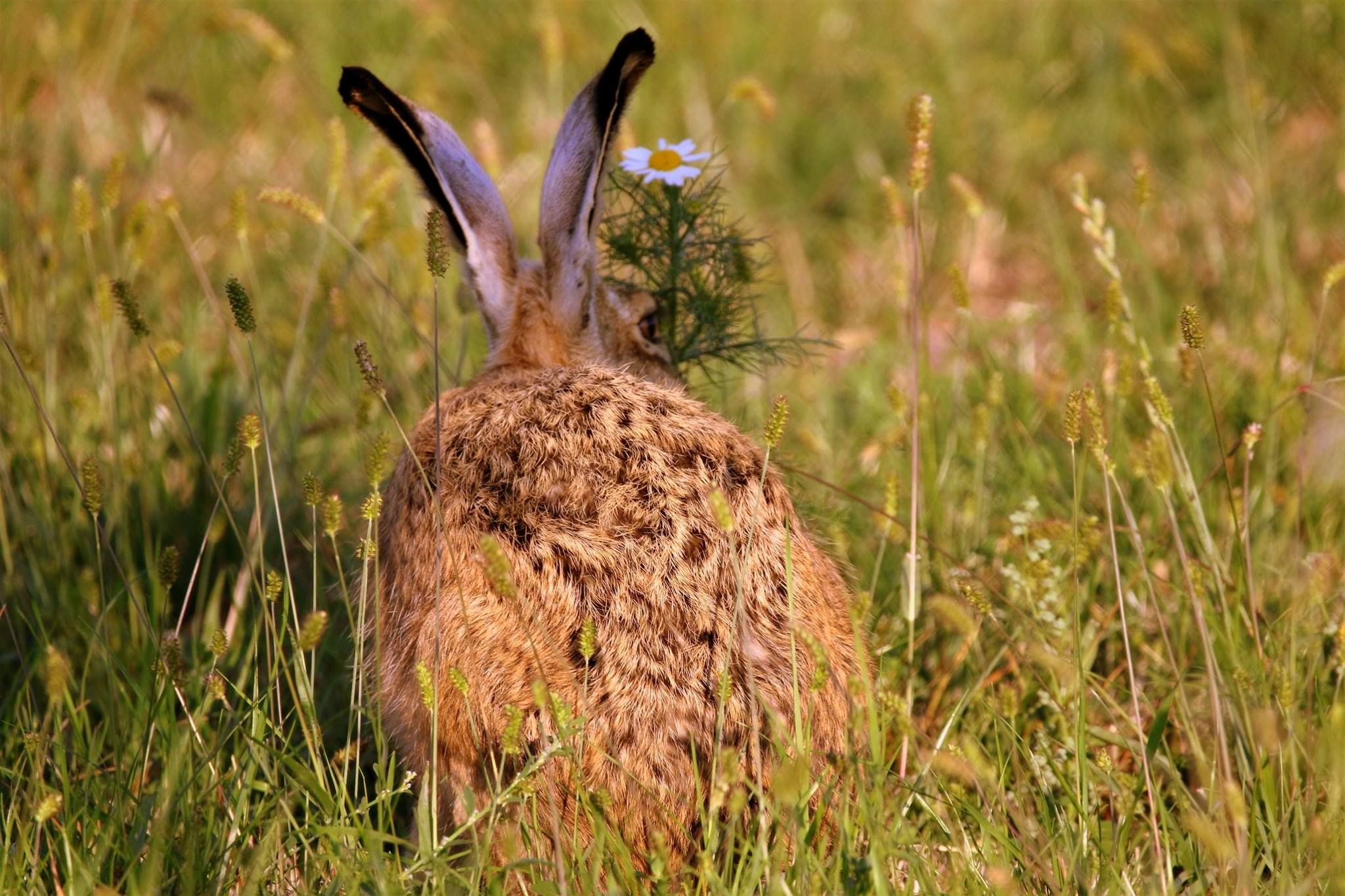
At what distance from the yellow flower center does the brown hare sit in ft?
2.15

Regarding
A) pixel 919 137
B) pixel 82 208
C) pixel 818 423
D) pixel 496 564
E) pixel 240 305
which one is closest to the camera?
pixel 496 564

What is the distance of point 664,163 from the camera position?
392 cm

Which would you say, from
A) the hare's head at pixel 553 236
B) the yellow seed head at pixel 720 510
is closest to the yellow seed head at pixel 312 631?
the yellow seed head at pixel 720 510

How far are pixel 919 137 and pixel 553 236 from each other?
109 centimetres

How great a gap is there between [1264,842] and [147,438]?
3400mm

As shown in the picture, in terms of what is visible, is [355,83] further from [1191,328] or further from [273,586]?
[1191,328]

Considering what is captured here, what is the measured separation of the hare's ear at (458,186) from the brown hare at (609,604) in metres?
0.14

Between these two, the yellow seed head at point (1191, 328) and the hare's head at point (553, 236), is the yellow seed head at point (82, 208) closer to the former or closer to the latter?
the hare's head at point (553, 236)

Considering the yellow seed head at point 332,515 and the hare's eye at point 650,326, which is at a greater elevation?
the hare's eye at point 650,326

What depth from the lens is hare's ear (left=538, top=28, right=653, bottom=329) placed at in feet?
12.5

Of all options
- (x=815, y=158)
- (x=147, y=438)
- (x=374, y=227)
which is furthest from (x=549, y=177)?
(x=815, y=158)

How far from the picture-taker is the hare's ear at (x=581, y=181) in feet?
12.5

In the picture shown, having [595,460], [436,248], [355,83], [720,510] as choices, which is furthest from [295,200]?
[720,510]

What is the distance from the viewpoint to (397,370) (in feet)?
16.4
